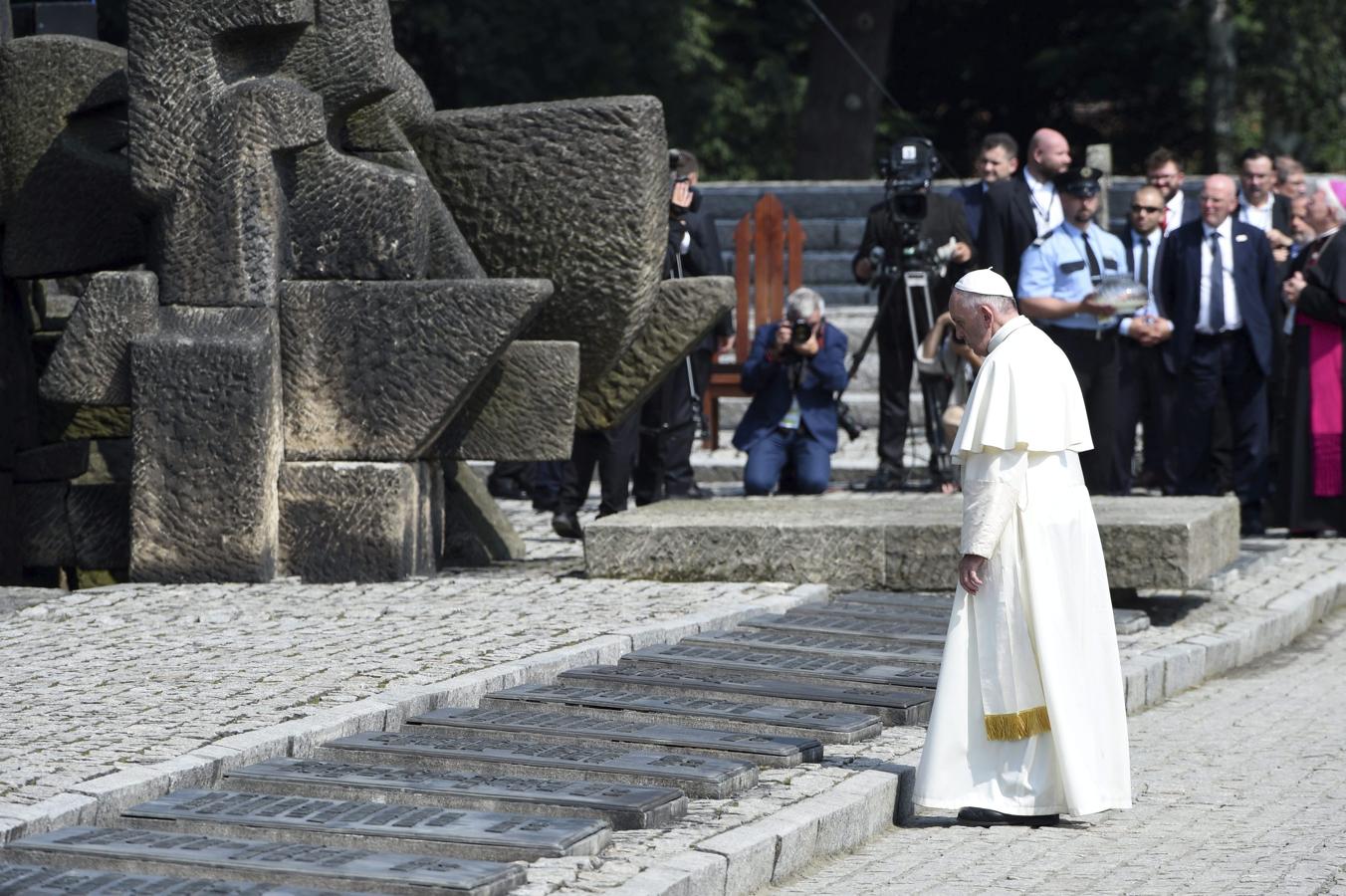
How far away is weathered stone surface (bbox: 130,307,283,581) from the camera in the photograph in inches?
382

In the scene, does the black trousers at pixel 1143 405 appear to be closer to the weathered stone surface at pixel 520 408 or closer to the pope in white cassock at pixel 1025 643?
the weathered stone surface at pixel 520 408

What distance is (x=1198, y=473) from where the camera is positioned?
13.1m

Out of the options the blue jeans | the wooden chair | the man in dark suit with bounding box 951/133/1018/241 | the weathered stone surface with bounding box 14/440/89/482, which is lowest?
the blue jeans

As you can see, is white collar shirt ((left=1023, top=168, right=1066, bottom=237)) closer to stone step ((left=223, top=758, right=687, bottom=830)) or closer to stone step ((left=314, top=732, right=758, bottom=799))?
stone step ((left=314, top=732, right=758, bottom=799))

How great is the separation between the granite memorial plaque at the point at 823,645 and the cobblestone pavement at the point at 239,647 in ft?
1.35

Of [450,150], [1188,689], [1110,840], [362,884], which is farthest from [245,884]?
[450,150]

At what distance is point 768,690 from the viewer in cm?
754

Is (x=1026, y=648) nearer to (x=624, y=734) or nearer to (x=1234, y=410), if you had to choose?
(x=624, y=734)

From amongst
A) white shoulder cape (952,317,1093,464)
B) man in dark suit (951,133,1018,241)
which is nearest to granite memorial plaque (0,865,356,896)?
white shoulder cape (952,317,1093,464)

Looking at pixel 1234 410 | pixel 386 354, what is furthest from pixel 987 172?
pixel 386 354

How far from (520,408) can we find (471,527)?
3.25 feet

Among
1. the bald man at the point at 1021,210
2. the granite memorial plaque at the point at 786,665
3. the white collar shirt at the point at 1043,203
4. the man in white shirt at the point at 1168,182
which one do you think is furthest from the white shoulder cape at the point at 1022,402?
the man in white shirt at the point at 1168,182

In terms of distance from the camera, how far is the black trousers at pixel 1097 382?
12.7m

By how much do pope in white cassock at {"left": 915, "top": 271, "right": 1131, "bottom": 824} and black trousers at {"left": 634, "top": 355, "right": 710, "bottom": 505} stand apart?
6428 millimetres
